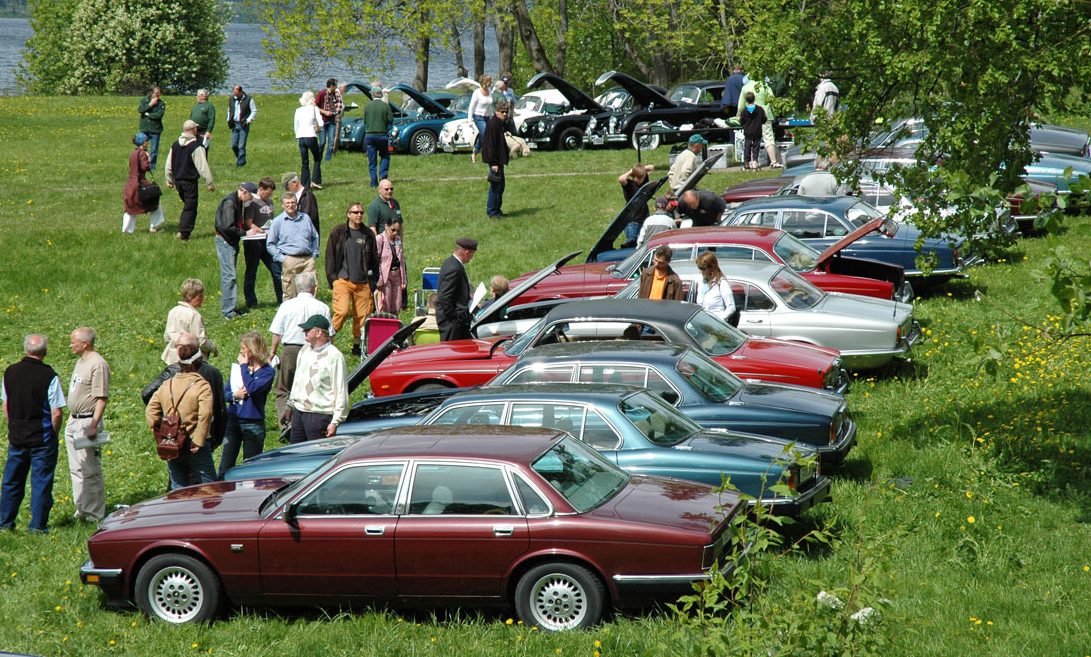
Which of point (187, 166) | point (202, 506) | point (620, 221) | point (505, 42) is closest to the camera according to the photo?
point (202, 506)

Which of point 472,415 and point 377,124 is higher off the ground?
point 377,124

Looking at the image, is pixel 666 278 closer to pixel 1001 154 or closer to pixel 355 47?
pixel 1001 154

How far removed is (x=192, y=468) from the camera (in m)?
10.2

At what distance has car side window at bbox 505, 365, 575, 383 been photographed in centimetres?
1072

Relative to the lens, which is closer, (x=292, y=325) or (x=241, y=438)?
(x=241, y=438)

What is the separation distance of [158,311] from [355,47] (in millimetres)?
29804

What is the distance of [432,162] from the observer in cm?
2895

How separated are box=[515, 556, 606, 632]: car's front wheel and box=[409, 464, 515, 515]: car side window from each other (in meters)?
0.46

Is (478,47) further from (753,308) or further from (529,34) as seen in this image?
(753,308)

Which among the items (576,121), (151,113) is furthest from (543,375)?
(576,121)

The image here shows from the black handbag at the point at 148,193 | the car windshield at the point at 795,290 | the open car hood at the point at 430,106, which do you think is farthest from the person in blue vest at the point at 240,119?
the car windshield at the point at 795,290

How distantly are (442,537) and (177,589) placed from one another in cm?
196

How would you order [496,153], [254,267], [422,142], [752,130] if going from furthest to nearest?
[422,142], [752,130], [496,153], [254,267]

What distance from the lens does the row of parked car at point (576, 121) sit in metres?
29.5
